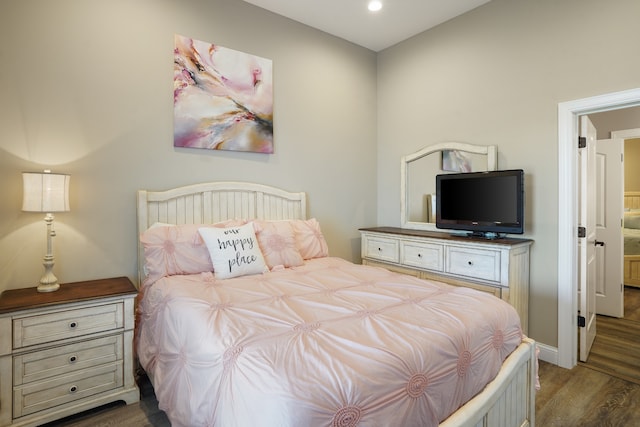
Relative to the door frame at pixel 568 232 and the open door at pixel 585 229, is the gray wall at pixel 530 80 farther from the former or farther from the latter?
the open door at pixel 585 229

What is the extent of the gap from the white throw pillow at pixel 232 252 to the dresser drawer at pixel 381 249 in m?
1.45

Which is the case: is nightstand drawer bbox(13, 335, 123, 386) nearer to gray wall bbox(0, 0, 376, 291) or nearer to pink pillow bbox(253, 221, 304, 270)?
gray wall bbox(0, 0, 376, 291)

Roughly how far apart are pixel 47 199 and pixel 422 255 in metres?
2.81

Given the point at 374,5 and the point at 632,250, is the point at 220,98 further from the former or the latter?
the point at 632,250

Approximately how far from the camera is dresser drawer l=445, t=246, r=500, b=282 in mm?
2593

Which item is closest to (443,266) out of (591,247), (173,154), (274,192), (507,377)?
(591,247)

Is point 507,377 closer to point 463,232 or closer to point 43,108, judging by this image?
point 463,232

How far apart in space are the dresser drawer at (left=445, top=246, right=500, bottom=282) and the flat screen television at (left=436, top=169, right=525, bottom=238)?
281 mm

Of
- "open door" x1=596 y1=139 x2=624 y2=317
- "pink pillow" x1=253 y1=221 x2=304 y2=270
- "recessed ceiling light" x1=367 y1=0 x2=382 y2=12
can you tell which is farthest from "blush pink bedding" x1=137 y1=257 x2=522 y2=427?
"open door" x1=596 y1=139 x2=624 y2=317

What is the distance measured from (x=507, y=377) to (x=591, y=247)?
2.08m

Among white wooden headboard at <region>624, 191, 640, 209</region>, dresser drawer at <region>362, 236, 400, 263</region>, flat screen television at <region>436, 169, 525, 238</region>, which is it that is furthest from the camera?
white wooden headboard at <region>624, 191, 640, 209</region>

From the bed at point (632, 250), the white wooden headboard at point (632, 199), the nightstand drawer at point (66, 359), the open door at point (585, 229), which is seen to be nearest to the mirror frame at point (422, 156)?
the open door at point (585, 229)

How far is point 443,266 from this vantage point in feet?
9.63

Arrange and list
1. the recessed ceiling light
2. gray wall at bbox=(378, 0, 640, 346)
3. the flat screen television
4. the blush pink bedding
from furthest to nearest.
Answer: the recessed ceiling light < the flat screen television < gray wall at bbox=(378, 0, 640, 346) < the blush pink bedding
